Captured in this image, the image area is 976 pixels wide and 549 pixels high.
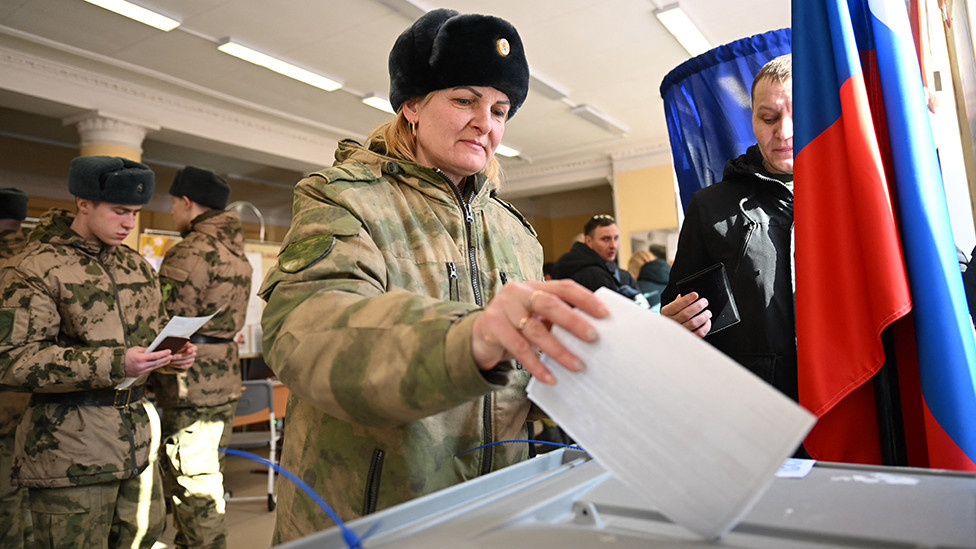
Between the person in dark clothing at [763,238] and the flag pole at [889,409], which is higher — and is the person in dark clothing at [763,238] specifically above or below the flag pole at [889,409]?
above

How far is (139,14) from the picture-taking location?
4547mm

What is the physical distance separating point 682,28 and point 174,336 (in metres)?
4.62

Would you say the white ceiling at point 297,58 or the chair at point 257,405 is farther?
the white ceiling at point 297,58

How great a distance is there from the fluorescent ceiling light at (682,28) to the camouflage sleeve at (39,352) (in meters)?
4.38

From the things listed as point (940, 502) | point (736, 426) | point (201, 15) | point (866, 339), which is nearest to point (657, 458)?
point (736, 426)

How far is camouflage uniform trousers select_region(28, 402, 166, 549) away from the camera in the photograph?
6.22ft

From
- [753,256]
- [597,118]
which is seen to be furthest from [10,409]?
[597,118]

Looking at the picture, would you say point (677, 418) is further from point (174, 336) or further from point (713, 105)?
point (174, 336)

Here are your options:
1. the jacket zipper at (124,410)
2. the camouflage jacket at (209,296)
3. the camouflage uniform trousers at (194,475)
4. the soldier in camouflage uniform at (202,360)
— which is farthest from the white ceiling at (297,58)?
the camouflage uniform trousers at (194,475)

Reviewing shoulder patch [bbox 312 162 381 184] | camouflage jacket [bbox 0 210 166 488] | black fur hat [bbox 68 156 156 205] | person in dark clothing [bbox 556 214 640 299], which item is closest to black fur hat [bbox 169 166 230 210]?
black fur hat [bbox 68 156 156 205]

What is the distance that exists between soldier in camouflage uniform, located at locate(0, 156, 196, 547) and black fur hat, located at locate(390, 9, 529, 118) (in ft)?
4.81

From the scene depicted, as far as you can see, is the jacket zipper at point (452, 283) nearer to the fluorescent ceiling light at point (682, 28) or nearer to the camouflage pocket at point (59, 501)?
the camouflage pocket at point (59, 501)

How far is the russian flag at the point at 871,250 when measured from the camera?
0.86 meters

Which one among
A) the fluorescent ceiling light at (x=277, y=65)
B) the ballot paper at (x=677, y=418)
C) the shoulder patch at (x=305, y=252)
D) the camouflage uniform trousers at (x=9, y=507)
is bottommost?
the camouflage uniform trousers at (x=9, y=507)
